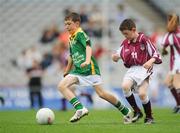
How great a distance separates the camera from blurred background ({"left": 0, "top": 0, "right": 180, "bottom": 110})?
25.1 m

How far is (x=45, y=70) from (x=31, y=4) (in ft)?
12.8

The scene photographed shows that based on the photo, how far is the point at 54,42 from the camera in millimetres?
27688

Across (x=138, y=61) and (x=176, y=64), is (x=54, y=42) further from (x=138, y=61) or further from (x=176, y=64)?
(x=138, y=61)

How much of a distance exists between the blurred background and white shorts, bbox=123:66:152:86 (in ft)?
34.5

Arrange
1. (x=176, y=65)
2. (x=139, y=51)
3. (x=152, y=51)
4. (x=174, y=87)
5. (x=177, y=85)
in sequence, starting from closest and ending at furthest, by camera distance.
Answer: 1. (x=152, y=51)
2. (x=139, y=51)
3. (x=176, y=65)
4. (x=177, y=85)
5. (x=174, y=87)

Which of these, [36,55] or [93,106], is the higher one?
[36,55]

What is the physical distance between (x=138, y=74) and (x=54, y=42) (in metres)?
14.5

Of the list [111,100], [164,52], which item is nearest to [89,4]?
[164,52]

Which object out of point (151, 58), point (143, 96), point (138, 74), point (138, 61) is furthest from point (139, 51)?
point (143, 96)

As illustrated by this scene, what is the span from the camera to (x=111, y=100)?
541 inches

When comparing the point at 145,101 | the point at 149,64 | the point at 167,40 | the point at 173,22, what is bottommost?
the point at 145,101

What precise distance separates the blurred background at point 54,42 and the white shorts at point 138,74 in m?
10.5

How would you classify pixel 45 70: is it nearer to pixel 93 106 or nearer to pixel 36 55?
pixel 36 55

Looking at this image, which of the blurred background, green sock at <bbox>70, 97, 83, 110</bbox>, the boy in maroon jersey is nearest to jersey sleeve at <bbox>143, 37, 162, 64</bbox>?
the boy in maroon jersey
